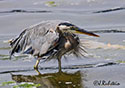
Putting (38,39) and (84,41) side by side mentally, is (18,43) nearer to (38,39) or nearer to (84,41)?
(38,39)

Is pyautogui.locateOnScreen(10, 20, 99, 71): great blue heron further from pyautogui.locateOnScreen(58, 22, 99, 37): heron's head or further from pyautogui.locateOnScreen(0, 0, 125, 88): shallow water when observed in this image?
pyautogui.locateOnScreen(0, 0, 125, 88): shallow water

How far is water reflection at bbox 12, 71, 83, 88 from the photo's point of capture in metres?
6.18

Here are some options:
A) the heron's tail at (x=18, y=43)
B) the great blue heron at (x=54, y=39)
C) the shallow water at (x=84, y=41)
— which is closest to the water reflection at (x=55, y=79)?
the shallow water at (x=84, y=41)

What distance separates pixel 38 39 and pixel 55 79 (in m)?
0.75

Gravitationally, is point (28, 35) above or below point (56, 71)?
above

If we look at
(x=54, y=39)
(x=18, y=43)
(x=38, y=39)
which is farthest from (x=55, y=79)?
(x=18, y=43)

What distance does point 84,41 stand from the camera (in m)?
6.96

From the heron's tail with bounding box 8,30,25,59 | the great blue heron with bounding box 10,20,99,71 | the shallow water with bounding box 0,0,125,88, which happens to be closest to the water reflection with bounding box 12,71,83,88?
the shallow water with bounding box 0,0,125,88

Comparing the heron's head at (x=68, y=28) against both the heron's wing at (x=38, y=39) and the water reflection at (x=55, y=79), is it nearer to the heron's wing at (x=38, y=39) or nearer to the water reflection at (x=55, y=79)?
the heron's wing at (x=38, y=39)

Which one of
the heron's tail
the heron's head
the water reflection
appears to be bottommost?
the water reflection

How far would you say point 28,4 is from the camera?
41.5 feet

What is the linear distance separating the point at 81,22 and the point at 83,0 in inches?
80.9

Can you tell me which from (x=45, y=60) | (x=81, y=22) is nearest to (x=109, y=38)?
(x=81, y=22)

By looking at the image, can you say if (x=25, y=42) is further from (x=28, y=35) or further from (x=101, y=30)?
(x=101, y=30)
